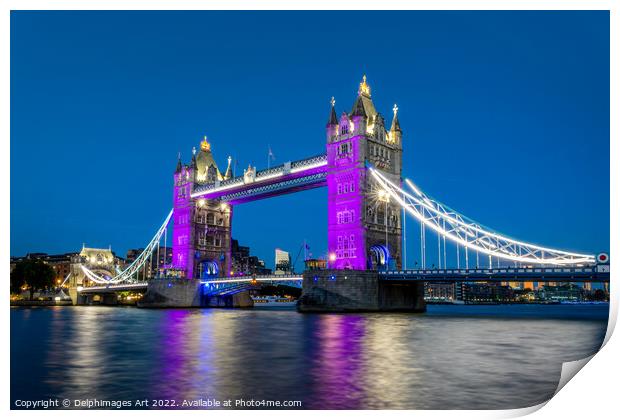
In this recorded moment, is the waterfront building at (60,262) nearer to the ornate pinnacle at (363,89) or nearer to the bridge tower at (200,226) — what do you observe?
the bridge tower at (200,226)

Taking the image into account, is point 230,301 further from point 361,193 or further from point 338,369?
point 338,369

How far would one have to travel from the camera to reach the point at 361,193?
66812mm

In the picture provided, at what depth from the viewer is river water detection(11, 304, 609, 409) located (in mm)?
18328

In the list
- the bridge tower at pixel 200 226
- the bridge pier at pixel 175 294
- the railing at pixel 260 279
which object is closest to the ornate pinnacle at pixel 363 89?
the railing at pixel 260 279

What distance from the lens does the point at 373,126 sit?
70.1 meters

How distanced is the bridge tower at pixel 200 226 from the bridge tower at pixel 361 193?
1078 inches

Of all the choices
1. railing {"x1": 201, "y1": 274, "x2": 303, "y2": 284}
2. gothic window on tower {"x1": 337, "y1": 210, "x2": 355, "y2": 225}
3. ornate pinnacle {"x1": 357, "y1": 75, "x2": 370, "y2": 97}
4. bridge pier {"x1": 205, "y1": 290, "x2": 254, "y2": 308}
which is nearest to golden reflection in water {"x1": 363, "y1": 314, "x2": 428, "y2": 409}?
gothic window on tower {"x1": 337, "y1": 210, "x2": 355, "y2": 225}

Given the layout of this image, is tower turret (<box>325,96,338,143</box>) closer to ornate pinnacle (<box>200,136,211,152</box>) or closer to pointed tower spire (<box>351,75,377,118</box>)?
pointed tower spire (<box>351,75,377,118</box>)

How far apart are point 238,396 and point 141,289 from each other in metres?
81.8

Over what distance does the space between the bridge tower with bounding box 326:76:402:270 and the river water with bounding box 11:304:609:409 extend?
26976mm
